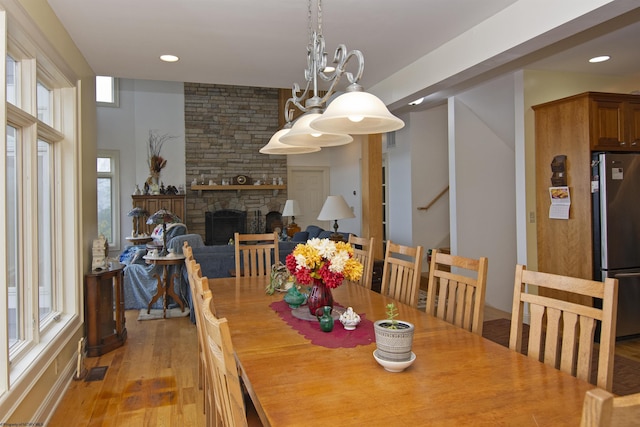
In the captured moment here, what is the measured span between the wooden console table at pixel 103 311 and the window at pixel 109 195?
199 inches

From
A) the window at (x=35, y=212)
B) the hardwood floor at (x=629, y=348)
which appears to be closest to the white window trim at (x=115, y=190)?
the window at (x=35, y=212)

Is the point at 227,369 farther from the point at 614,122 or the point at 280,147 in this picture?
the point at 614,122

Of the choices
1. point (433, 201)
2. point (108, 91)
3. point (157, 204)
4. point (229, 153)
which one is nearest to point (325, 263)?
point (433, 201)

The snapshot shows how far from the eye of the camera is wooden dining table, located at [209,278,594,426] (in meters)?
1.12

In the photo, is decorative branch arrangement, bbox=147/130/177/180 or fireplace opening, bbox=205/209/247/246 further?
fireplace opening, bbox=205/209/247/246

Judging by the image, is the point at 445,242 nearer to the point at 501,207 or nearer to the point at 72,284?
the point at 501,207

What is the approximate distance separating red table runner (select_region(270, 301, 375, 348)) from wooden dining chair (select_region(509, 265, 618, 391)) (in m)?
0.59

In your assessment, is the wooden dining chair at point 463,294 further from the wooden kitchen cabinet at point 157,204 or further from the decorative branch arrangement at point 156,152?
the decorative branch arrangement at point 156,152

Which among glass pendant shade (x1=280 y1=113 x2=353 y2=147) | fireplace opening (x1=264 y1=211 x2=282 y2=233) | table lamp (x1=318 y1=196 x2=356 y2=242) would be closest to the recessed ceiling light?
glass pendant shade (x1=280 y1=113 x2=353 y2=147)

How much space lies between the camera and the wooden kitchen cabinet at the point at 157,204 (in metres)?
8.35

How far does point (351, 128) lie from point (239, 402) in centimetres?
145

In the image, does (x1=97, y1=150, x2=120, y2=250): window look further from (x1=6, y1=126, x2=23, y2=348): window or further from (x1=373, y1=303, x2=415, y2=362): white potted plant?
(x1=373, y1=303, x2=415, y2=362): white potted plant

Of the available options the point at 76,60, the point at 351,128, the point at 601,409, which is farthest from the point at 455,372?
the point at 76,60

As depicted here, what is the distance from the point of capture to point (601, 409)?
1.78 ft
